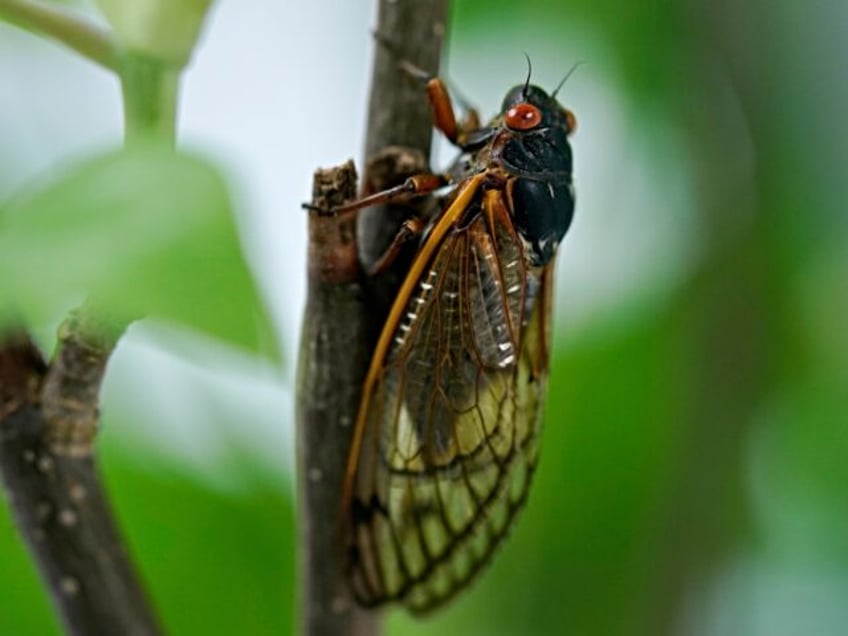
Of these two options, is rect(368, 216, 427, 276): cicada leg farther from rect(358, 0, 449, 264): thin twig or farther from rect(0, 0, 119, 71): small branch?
rect(0, 0, 119, 71): small branch

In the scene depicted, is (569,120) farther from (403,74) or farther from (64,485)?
(64,485)

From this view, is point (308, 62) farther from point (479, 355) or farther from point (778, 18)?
point (479, 355)

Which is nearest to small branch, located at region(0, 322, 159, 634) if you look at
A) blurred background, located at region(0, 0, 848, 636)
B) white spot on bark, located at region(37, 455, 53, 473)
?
white spot on bark, located at region(37, 455, 53, 473)

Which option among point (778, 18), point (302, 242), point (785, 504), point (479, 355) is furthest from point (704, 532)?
point (302, 242)

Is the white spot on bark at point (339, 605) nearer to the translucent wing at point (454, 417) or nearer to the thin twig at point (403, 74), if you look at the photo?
the translucent wing at point (454, 417)

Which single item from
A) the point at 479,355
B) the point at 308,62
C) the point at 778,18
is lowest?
the point at 479,355

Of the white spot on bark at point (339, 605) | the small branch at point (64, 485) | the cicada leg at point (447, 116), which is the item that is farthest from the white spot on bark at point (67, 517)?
the cicada leg at point (447, 116)
